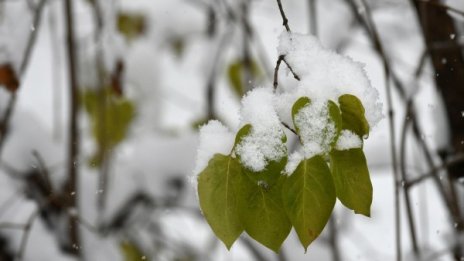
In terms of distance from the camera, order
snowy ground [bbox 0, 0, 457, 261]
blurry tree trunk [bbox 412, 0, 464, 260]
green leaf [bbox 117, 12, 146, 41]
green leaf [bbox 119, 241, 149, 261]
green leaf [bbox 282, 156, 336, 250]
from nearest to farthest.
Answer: green leaf [bbox 282, 156, 336, 250], blurry tree trunk [bbox 412, 0, 464, 260], snowy ground [bbox 0, 0, 457, 261], green leaf [bbox 119, 241, 149, 261], green leaf [bbox 117, 12, 146, 41]

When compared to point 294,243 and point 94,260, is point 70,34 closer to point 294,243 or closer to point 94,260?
point 94,260

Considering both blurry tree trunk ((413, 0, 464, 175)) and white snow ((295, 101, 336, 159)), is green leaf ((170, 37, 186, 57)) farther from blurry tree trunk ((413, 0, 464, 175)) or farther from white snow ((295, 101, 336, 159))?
white snow ((295, 101, 336, 159))

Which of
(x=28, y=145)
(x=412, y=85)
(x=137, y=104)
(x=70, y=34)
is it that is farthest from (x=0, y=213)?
(x=412, y=85)

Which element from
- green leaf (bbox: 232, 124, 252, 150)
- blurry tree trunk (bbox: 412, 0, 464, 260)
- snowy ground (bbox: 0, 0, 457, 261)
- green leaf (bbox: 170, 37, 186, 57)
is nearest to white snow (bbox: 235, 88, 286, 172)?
green leaf (bbox: 232, 124, 252, 150)

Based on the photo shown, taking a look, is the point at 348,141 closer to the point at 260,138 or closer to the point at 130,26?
the point at 260,138

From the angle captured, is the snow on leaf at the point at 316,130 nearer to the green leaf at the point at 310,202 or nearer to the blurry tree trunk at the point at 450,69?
the green leaf at the point at 310,202

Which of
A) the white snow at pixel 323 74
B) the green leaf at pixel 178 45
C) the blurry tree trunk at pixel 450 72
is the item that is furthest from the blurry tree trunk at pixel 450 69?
the green leaf at pixel 178 45

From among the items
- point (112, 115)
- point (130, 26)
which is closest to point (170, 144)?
point (112, 115)
